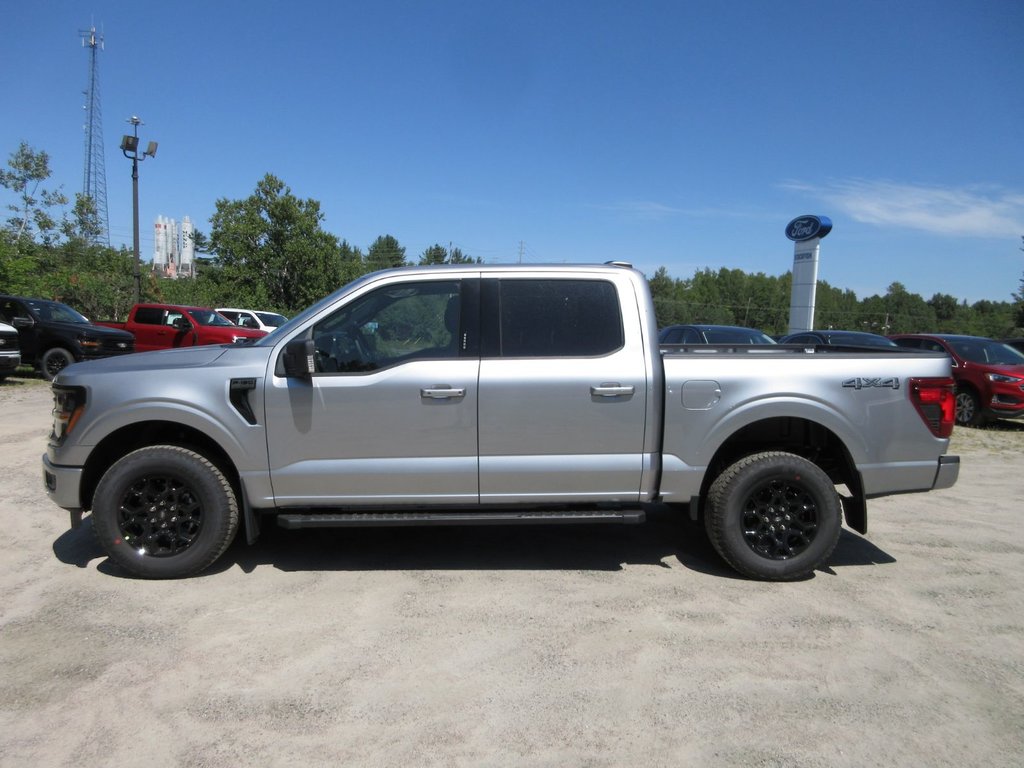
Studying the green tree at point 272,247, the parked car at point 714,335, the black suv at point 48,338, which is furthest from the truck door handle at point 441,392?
the green tree at point 272,247

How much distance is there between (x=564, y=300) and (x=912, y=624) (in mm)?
2836

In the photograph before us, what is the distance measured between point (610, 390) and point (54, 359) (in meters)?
14.3

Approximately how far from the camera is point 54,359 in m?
14.0

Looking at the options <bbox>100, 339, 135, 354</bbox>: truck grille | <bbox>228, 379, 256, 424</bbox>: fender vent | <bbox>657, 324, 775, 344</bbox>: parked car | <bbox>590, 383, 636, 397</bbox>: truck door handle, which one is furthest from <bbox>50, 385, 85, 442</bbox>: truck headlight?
<bbox>100, 339, 135, 354</bbox>: truck grille

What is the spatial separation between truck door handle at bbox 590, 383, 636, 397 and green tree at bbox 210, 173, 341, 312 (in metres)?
33.8

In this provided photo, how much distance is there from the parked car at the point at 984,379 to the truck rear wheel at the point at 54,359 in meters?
17.1

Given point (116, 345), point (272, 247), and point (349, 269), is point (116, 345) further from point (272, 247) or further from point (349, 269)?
point (349, 269)

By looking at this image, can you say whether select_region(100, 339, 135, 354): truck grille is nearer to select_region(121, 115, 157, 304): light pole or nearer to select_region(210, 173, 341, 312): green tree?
select_region(121, 115, 157, 304): light pole

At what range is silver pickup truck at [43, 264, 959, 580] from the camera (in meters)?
4.12

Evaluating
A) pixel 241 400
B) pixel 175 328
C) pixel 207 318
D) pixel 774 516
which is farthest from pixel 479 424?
pixel 207 318

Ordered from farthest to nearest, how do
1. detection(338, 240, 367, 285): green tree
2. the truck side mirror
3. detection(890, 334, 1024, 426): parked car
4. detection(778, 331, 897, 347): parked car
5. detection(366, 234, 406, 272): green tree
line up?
detection(366, 234, 406, 272): green tree < detection(338, 240, 367, 285): green tree < detection(778, 331, 897, 347): parked car < detection(890, 334, 1024, 426): parked car < the truck side mirror

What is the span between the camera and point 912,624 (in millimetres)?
3824

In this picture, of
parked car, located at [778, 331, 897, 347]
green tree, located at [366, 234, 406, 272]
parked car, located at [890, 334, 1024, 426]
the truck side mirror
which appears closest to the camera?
the truck side mirror

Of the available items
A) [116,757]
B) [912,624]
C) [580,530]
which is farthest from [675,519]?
[116,757]
